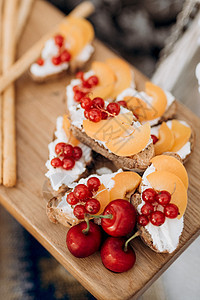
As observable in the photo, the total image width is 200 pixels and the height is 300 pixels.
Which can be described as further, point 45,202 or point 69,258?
point 45,202

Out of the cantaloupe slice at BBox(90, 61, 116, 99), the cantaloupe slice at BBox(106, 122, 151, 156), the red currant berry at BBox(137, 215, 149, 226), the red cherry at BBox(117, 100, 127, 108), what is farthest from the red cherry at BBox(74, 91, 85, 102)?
the red currant berry at BBox(137, 215, 149, 226)

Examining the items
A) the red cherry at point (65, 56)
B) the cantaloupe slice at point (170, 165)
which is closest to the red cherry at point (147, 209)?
the cantaloupe slice at point (170, 165)

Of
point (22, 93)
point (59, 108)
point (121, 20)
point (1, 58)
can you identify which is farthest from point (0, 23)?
point (121, 20)

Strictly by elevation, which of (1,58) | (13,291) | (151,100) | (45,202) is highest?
(151,100)

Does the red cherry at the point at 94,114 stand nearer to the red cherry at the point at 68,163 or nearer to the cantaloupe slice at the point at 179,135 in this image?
the red cherry at the point at 68,163

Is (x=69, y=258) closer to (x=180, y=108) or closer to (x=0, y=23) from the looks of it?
(x=180, y=108)

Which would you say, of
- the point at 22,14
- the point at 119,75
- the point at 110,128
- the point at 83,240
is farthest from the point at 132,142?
the point at 22,14

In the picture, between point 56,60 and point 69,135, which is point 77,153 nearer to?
point 69,135
